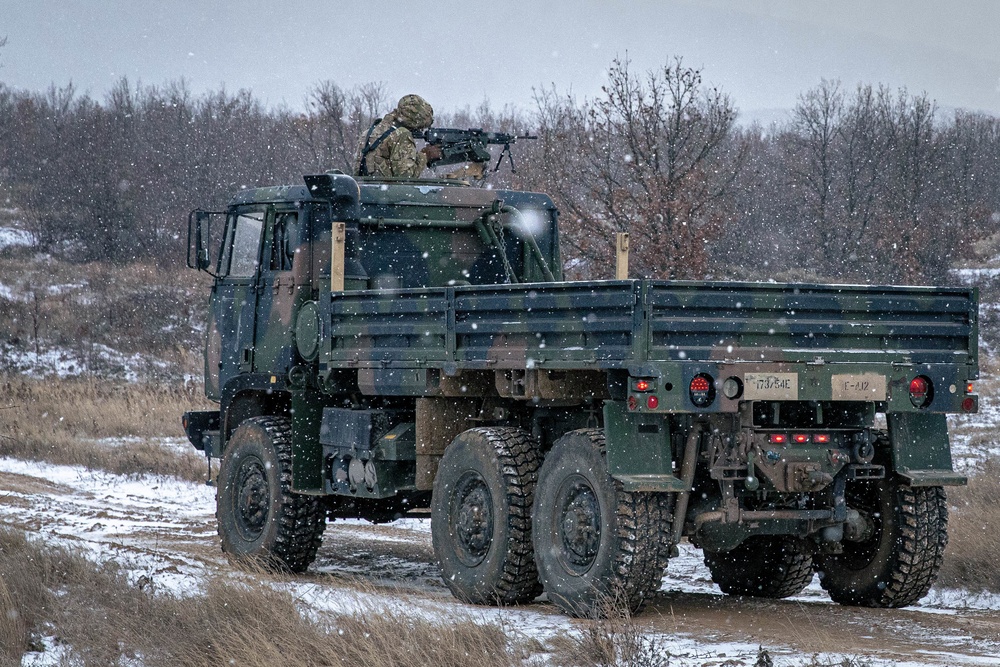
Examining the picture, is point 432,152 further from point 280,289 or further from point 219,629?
point 219,629

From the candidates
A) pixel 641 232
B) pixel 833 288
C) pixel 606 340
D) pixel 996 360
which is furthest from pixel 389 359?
pixel 996 360

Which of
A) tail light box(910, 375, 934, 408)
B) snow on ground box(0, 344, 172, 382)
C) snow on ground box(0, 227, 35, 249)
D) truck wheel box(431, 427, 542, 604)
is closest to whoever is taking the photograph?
tail light box(910, 375, 934, 408)

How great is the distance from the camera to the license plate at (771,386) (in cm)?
806

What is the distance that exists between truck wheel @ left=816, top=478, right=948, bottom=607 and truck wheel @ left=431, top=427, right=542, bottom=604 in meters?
2.11

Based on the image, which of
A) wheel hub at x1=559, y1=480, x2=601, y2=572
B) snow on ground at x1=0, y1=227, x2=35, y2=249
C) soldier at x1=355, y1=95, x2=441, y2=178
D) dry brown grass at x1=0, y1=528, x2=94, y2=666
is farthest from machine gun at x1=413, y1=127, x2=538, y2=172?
snow on ground at x1=0, y1=227, x2=35, y2=249

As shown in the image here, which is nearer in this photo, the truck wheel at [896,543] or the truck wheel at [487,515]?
the truck wheel at [896,543]

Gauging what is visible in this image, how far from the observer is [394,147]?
42.7 ft

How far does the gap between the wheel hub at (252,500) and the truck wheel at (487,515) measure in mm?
2323

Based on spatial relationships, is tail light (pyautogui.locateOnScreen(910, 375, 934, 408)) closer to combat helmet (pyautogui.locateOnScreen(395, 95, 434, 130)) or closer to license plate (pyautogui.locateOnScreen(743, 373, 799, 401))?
license plate (pyautogui.locateOnScreen(743, 373, 799, 401))

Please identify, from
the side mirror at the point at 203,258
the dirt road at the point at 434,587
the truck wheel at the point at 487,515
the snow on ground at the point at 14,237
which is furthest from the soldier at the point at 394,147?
the snow on ground at the point at 14,237

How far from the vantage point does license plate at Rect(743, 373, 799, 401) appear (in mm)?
8062

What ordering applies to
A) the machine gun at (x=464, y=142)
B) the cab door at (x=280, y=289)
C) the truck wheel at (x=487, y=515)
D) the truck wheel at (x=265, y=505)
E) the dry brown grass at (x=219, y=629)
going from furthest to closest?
the machine gun at (x=464, y=142)
the cab door at (x=280, y=289)
the truck wheel at (x=265, y=505)
the truck wheel at (x=487, y=515)
the dry brown grass at (x=219, y=629)

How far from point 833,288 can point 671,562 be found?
4.14m

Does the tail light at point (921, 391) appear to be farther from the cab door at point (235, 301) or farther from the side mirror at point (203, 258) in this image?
the side mirror at point (203, 258)
